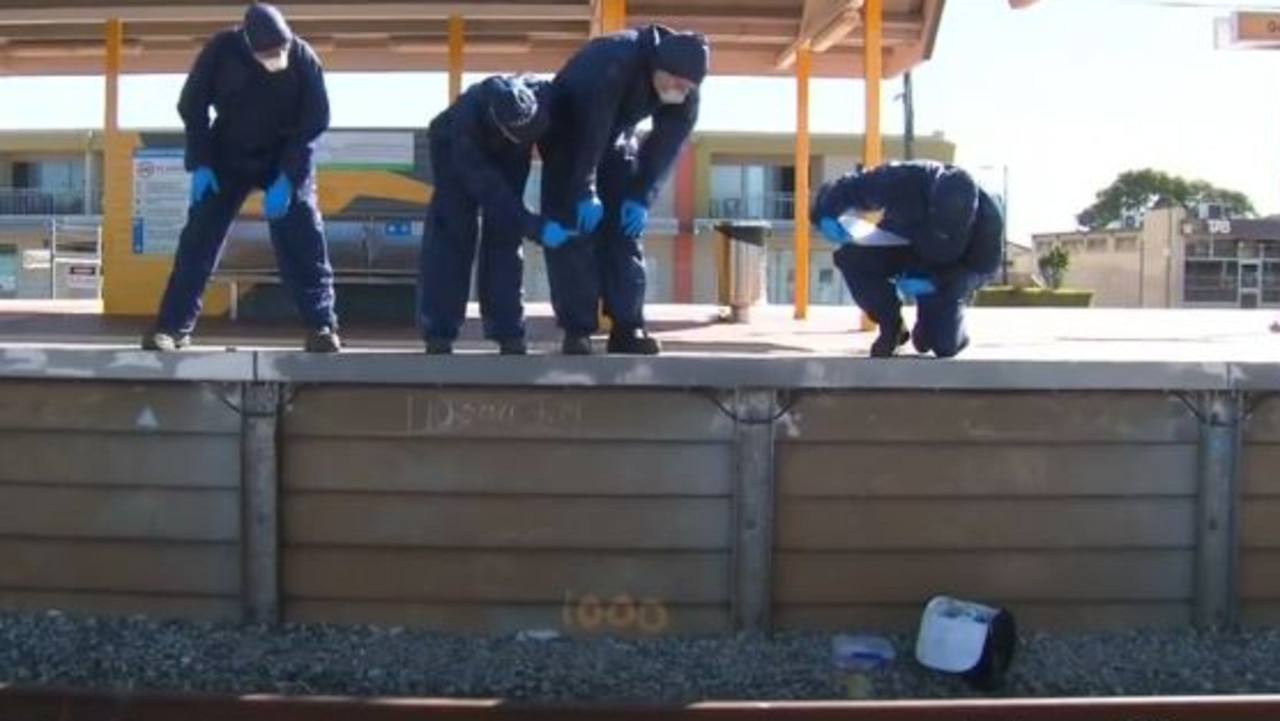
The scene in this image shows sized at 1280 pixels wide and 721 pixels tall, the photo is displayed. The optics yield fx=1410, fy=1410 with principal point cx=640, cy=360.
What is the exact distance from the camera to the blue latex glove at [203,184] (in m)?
6.52

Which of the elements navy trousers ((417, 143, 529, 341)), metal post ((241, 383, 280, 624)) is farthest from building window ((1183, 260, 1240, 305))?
metal post ((241, 383, 280, 624))

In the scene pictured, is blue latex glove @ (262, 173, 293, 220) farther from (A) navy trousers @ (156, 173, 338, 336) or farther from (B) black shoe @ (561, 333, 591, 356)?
(B) black shoe @ (561, 333, 591, 356)

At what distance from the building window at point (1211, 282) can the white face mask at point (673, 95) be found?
38398 mm

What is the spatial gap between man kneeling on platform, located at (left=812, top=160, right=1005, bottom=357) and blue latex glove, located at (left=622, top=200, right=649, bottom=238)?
0.99 metres

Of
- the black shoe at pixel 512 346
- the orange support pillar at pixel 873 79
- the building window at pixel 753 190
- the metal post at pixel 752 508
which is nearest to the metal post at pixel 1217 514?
the metal post at pixel 752 508

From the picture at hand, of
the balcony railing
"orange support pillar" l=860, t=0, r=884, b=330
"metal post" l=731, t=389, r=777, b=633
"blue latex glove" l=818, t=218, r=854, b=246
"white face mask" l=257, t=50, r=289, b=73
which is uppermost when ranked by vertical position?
the balcony railing

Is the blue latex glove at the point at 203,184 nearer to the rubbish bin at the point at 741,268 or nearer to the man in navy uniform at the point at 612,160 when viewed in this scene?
the man in navy uniform at the point at 612,160

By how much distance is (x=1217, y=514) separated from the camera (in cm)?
618

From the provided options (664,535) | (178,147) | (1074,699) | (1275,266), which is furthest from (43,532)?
(1275,266)

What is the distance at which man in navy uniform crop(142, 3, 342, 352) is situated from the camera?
6.36 metres

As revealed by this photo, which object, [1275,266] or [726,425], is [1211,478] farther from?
[1275,266]

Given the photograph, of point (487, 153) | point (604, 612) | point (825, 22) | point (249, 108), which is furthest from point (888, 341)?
point (825, 22)

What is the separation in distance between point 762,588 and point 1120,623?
162 centimetres

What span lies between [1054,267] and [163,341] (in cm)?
4249
